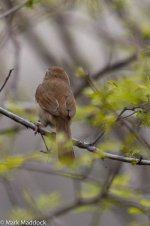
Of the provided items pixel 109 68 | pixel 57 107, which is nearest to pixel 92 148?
pixel 57 107

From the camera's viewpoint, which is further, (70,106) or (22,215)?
(22,215)

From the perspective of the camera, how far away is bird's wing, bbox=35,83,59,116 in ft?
18.3

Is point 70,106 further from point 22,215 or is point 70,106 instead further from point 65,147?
point 22,215

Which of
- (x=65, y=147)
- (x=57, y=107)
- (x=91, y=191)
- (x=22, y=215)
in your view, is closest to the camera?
(x=65, y=147)

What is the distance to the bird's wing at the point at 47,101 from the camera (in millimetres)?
5580

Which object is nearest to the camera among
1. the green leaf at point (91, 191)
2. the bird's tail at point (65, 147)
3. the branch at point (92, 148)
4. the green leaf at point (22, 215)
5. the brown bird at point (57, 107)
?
the branch at point (92, 148)

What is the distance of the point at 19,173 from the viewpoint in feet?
24.6

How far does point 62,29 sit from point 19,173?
77.1 inches

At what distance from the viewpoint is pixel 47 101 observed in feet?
18.7

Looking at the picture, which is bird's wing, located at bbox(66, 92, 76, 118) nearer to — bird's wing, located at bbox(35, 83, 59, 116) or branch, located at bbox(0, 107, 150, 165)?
bird's wing, located at bbox(35, 83, 59, 116)

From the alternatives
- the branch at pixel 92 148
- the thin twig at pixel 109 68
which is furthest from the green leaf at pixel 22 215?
the branch at pixel 92 148

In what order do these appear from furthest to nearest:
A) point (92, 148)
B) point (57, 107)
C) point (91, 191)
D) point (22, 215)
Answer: point (91, 191)
point (22, 215)
point (57, 107)
point (92, 148)

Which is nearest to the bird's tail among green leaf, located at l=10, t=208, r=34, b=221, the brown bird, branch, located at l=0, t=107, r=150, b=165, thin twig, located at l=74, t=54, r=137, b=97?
the brown bird

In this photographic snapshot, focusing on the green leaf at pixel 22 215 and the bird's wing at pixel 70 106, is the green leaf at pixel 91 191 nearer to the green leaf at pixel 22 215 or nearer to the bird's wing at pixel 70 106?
the green leaf at pixel 22 215
